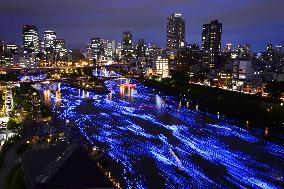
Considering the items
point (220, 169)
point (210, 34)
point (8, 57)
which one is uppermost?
point (210, 34)

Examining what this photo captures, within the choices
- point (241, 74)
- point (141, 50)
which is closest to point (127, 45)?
point (141, 50)

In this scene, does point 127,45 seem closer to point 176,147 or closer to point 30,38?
point 30,38

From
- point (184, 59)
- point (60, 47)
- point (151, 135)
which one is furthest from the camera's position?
point (60, 47)

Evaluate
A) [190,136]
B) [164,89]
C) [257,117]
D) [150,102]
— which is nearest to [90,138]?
[190,136]

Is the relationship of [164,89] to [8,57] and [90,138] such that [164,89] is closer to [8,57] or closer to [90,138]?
[90,138]

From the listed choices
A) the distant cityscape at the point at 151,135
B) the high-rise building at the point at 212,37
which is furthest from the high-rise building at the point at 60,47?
the distant cityscape at the point at 151,135

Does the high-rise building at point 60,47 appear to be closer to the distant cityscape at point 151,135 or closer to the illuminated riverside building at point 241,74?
the distant cityscape at point 151,135

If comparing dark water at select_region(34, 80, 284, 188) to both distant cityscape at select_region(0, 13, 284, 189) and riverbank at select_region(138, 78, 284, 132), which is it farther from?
riverbank at select_region(138, 78, 284, 132)
